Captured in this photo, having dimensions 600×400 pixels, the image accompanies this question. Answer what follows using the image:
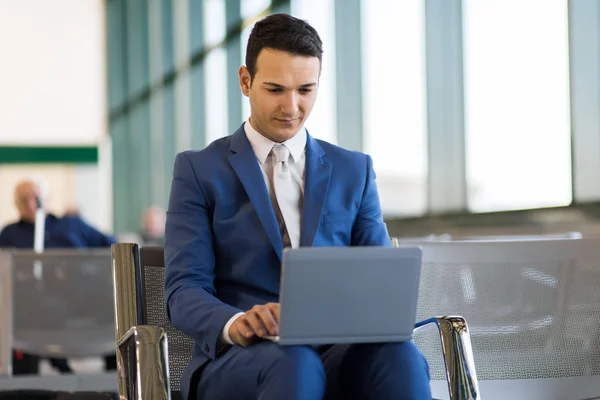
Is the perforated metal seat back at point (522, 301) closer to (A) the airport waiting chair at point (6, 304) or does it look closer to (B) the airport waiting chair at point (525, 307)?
(B) the airport waiting chair at point (525, 307)

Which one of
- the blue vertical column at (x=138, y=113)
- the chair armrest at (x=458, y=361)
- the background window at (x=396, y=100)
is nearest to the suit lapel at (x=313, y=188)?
the chair armrest at (x=458, y=361)

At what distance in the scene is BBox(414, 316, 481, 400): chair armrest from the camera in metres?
2.13

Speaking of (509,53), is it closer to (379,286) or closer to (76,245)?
(76,245)

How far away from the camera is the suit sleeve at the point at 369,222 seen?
237 centimetres

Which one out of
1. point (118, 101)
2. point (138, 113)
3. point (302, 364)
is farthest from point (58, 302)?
point (118, 101)

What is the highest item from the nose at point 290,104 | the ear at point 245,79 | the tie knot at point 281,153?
the ear at point 245,79

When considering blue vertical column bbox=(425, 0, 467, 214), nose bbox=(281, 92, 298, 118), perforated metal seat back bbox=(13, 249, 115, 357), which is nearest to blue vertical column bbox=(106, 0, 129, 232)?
blue vertical column bbox=(425, 0, 467, 214)

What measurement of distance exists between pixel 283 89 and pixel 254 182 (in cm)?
22

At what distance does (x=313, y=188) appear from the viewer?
2.30m

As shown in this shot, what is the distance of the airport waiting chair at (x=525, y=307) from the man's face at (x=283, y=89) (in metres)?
0.81

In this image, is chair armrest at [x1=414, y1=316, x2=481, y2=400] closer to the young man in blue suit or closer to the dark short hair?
the young man in blue suit

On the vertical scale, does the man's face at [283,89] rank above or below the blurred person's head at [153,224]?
above

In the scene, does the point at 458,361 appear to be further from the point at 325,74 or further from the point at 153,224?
the point at 153,224

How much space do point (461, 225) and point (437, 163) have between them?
60 cm
